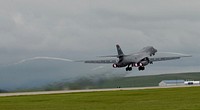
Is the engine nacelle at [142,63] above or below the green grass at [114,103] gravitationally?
above

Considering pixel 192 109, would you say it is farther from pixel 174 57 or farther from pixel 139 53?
pixel 174 57

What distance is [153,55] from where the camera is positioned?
146 metres

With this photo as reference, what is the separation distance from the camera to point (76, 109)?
53375 millimetres

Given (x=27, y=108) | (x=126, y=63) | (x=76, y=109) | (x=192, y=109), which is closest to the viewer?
(x=192, y=109)

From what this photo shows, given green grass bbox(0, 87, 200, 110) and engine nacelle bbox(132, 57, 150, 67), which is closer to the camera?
green grass bbox(0, 87, 200, 110)

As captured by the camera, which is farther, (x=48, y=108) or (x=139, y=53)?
(x=139, y=53)

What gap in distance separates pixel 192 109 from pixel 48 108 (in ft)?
52.8

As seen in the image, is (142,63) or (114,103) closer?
(114,103)

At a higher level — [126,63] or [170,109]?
[126,63]

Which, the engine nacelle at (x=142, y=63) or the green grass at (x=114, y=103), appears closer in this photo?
the green grass at (x=114, y=103)

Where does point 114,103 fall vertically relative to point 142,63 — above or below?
below

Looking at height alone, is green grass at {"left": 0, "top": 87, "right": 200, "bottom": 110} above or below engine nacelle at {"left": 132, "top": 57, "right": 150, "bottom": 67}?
below

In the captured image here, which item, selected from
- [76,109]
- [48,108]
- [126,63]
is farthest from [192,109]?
[126,63]

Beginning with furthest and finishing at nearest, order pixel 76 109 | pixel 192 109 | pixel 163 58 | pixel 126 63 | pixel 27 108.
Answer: pixel 163 58, pixel 126 63, pixel 27 108, pixel 76 109, pixel 192 109
